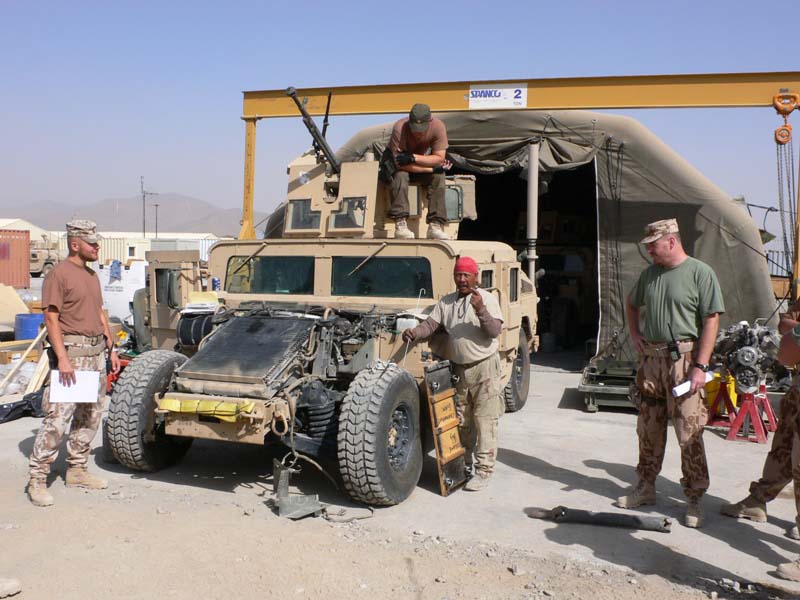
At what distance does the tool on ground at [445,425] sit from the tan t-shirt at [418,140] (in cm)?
295

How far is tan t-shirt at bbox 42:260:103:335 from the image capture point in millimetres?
5105

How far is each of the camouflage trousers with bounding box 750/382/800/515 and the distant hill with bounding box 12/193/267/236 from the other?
123 metres

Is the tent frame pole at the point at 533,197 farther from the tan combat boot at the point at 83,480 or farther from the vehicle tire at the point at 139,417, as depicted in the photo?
the tan combat boot at the point at 83,480

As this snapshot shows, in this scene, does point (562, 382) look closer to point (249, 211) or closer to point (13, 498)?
point (249, 211)

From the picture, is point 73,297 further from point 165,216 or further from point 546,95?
point 165,216

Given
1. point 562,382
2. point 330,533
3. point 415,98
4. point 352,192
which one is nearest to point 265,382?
point 330,533

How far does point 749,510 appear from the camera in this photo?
16.3ft

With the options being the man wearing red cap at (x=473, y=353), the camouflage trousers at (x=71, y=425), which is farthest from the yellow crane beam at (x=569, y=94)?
the camouflage trousers at (x=71, y=425)

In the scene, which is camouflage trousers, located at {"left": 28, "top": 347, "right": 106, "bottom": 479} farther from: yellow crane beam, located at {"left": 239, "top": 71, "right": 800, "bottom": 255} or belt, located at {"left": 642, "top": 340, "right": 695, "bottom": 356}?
yellow crane beam, located at {"left": 239, "top": 71, "right": 800, "bottom": 255}

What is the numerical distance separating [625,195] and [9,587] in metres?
9.42

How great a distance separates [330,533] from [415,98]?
8.06 meters

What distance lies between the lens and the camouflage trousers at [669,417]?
15.7ft

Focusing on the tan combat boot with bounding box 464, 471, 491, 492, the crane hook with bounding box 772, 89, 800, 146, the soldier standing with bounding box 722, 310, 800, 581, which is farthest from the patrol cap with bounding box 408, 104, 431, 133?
the crane hook with bounding box 772, 89, 800, 146

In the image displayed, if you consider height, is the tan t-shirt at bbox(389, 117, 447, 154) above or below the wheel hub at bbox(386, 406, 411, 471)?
above
